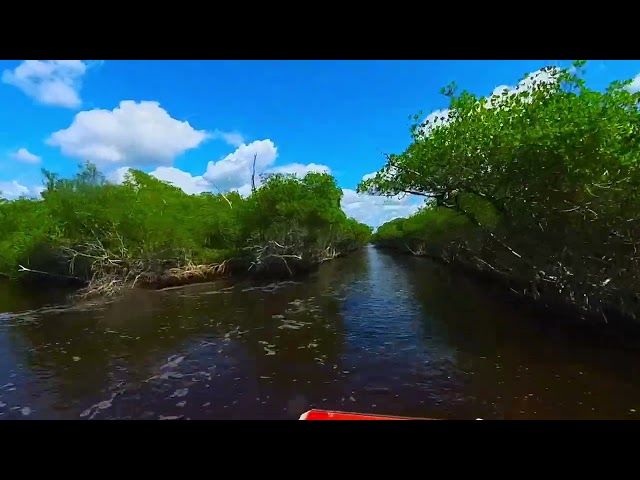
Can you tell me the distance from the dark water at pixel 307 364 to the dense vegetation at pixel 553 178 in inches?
87.4

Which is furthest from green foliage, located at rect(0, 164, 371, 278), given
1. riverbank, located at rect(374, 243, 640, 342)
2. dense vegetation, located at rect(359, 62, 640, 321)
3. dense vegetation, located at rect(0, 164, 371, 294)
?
riverbank, located at rect(374, 243, 640, 342)

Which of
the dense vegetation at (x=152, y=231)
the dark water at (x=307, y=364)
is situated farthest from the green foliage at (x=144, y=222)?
the dark water at (x=307, y=364)

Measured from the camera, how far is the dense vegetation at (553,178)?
1193cm

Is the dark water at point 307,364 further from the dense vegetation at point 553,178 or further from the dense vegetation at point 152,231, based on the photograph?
the dense vegetation at point 152,231

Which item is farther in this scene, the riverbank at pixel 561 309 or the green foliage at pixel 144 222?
the green foliage at pixel 144 222

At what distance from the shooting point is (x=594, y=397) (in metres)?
9.23

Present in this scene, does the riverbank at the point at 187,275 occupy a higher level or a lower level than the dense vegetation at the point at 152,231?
lower

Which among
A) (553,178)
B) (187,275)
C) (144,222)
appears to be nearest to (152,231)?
(144,222)

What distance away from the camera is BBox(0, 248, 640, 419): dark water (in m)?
9.41

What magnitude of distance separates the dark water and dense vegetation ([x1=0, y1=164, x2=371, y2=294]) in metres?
7.28

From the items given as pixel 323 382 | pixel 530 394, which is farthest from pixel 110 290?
pixel 530 394

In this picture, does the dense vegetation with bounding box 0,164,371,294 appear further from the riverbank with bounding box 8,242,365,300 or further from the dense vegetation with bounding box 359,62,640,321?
the dense vegetation with bounding box 359,62,640,321

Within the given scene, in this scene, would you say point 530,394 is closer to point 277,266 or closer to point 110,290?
point 110,290
